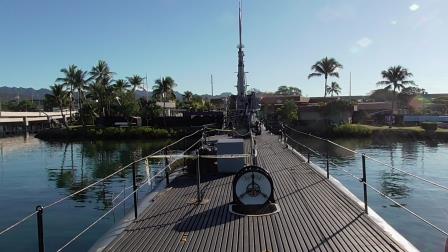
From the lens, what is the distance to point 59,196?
25312mm

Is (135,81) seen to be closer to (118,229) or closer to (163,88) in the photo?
(163,88)

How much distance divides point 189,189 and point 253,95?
2541 centimetres

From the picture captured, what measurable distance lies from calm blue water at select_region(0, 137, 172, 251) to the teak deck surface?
559cm

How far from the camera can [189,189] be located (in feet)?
45.9

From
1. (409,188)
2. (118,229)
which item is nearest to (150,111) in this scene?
(409,188)

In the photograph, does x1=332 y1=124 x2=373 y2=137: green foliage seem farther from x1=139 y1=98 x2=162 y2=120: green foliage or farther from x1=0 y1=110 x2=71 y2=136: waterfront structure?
x1=0 y1=110 x2=71 y2=136: waterfront structure

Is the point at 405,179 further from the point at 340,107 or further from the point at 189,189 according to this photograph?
the point at 340,107

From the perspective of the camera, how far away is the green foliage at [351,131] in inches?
2532

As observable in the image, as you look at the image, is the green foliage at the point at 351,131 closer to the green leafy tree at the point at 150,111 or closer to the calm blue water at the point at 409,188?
the calm blue water at the point at 409,188

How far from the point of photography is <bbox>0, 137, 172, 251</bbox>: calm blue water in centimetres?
1660

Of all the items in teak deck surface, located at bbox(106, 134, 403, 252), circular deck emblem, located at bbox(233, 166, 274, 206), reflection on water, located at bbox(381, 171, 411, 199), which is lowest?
reflection on water, located at bbox(381, 171, 411, 199)

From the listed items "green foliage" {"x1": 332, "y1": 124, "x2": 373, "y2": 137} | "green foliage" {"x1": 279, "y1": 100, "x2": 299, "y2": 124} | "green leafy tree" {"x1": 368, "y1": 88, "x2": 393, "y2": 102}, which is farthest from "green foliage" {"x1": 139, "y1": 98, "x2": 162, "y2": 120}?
"green leafy tree" {"x1": 368, "y1": 88, "x2": 393, "y2": 102}

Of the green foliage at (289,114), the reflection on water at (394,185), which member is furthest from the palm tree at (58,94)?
the reflection on water at (394,185)

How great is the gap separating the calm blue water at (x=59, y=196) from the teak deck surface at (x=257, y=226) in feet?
18.3
